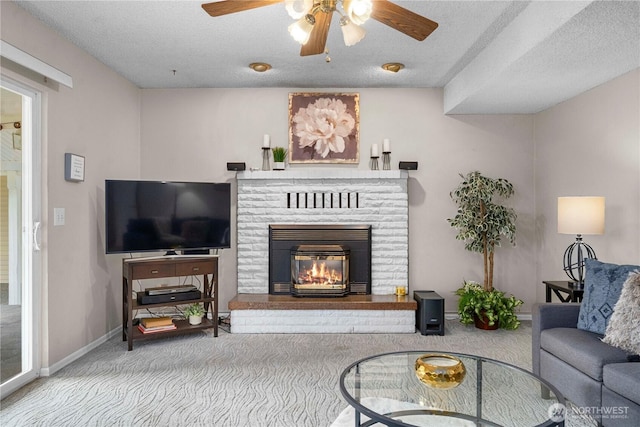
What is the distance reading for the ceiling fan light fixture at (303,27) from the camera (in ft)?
6.61

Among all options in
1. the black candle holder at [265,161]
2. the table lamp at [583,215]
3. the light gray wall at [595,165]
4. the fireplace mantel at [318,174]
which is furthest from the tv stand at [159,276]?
the light gray wall at [595,165]

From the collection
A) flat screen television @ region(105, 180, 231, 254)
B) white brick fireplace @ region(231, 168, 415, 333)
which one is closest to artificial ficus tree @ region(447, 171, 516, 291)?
white brick fireplace @ region(231, 168, 415, 333)

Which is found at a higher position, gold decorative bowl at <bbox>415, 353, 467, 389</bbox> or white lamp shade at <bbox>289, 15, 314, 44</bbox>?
white lamp shade at <bbox>289, 15, 314, 44</bbox>

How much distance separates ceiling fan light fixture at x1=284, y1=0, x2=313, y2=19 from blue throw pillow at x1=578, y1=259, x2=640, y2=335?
2.22 meters

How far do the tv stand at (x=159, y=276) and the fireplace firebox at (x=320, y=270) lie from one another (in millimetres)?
825

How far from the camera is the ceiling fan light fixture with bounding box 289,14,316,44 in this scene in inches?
79.4

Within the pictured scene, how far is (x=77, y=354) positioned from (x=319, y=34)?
118 inches

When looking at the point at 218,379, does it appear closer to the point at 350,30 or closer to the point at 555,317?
the point at 555,317

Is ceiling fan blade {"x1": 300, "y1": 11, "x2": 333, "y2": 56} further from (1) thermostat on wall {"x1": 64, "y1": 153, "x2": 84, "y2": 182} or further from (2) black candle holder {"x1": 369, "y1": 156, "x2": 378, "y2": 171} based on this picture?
(2) black candle holder {"x1": 369, "y1": 156, "x2": 378, "y2": 171}

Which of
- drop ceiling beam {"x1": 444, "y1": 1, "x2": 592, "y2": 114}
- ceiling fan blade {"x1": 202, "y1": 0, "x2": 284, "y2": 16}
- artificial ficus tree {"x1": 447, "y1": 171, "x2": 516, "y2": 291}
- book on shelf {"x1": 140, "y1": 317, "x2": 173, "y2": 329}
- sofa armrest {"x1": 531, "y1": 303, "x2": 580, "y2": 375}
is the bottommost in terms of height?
book on shelf {"x1": 140, "y1": 317, "x2": 173, "y2": 329}

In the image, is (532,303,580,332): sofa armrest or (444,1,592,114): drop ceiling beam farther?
(532,303,580,332): sofa armrest

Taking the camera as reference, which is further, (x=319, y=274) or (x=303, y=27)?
(x=319, y=274)

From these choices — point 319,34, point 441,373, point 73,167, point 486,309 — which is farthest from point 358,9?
point 486,309

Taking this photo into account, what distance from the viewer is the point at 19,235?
290 cm
